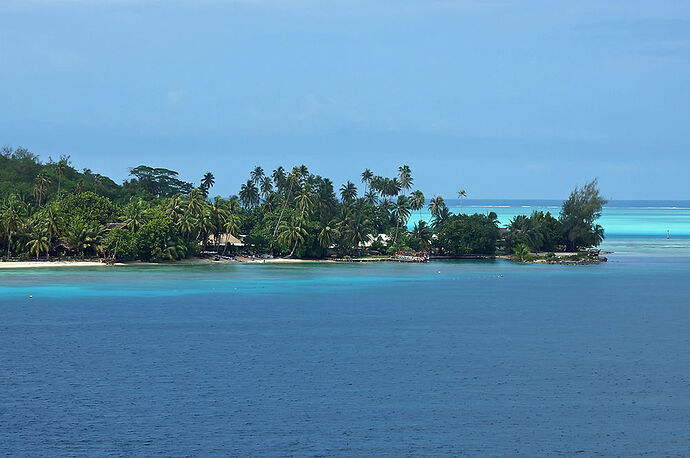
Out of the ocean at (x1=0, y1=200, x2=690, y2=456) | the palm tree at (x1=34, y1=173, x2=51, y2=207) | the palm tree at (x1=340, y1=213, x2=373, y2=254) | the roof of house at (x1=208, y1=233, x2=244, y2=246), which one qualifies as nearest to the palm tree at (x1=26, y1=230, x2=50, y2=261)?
the ocean at (x1=0, y1=200, x2=690, y2=456)

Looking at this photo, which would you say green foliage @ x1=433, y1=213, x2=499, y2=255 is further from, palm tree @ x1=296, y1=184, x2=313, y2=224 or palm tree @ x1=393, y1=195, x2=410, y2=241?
palm tree @ x1=296, y1=184, x2=313, y2=224

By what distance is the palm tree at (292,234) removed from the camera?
156 m

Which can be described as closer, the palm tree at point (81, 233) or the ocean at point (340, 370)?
the ocean at point (340, 370)

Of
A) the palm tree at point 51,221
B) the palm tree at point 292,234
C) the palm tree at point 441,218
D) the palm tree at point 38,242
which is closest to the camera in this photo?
the palm tree at point 51,221

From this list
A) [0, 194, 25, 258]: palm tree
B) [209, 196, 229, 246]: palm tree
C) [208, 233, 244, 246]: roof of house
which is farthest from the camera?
[208, 233, 244, 246]: roof of house

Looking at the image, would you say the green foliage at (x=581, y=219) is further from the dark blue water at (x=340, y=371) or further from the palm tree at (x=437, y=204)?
the dark blue water at (x=340, y=371)

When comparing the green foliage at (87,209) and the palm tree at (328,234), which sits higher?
the green foliage at (87,209)

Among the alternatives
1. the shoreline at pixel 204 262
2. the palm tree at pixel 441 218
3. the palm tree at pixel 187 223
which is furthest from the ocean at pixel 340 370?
the palm tree at pixel 441 218

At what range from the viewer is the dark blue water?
48.0m

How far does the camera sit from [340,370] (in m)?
64.7

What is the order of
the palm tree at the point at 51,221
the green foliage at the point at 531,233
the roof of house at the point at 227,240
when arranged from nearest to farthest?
1. the palm tree at the point at 51,221
2. the roof of house at the point at 227,240
3. the green foliage at the point at 531,233

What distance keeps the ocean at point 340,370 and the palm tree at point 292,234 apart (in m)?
36.5

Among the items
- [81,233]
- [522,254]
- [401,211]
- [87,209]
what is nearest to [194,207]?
[87,209]

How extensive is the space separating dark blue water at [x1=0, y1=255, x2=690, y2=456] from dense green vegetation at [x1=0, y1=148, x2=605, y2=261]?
84.8ft
